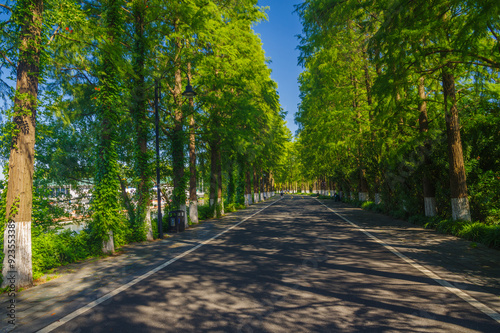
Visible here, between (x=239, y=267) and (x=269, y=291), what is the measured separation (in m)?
1.95

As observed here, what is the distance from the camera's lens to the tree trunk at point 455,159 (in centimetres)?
1131

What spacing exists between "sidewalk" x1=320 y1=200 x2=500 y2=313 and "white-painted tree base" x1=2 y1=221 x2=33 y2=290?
8434 millimetres

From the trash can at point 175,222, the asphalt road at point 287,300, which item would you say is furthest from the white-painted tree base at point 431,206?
the trash can at point 175,222

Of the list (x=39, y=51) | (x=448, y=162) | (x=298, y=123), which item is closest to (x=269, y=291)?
(x=39, y=51)

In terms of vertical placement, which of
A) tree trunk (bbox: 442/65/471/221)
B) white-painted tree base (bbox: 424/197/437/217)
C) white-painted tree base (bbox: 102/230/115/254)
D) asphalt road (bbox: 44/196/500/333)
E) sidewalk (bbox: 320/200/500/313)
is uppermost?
tree trunk (bbox: 442/65/471/221)

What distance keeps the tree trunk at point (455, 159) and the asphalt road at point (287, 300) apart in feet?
17.4

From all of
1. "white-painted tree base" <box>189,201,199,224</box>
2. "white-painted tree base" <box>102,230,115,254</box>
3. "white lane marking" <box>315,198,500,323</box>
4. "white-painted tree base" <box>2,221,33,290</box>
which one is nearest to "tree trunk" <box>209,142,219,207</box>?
"white-painted tree base" <box>189,201,199,224</box>

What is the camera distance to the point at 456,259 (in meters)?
7.40

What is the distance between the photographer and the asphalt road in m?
4.03

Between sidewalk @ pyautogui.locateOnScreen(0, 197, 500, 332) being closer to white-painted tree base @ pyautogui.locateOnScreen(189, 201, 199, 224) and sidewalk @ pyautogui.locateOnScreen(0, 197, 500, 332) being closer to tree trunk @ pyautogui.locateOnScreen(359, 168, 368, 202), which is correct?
white-painted tree base @ pyautogui.locateOnScreen(189, 201, 199, 224)

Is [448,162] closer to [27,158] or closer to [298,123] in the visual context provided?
[27,158]

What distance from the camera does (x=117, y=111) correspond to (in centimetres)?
1030

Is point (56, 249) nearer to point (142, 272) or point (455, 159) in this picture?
point (142, 272)

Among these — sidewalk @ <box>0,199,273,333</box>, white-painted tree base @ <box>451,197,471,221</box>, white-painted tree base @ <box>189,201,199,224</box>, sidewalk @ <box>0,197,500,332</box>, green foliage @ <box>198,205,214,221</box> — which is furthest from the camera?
green foliage @ <box>198,205,214,221</box>
